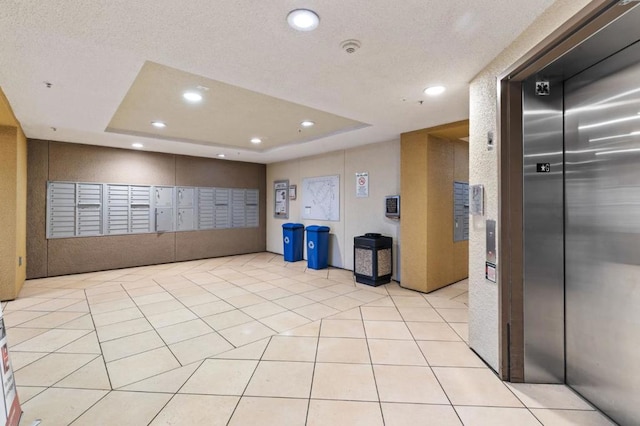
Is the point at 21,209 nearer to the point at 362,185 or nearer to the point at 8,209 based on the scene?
the point at 8,209

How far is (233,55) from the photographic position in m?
2.22

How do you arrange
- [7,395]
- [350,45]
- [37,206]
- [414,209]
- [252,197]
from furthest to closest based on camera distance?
[252,197] → [37,206] → [414,209] → [350,45] → [7,395]

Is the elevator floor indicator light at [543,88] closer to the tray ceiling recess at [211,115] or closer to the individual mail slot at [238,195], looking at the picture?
the tray ceiling recess at [211,115]

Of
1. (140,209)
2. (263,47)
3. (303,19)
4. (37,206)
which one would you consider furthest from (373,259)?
(37,206)

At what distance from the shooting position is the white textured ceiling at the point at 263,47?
1724 mm

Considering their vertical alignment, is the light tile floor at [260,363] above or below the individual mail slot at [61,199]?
below

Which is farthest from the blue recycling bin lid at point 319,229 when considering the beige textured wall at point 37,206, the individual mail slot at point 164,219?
the beige textured wall at point 37,206

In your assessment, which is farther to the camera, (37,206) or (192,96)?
(37,206)

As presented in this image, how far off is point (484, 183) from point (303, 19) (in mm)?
1829

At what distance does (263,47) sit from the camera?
2.12 m

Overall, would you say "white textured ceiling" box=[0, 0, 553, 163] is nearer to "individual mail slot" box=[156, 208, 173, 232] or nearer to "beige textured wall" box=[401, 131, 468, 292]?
"beige textured wall" box=[401, 131, 468, 292]

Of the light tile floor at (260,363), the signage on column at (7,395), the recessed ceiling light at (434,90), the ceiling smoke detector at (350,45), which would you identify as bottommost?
the light tile floor at (260,363)

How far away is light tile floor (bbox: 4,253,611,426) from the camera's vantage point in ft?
6.11

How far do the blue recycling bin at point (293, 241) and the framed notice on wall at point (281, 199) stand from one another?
0.80 m
